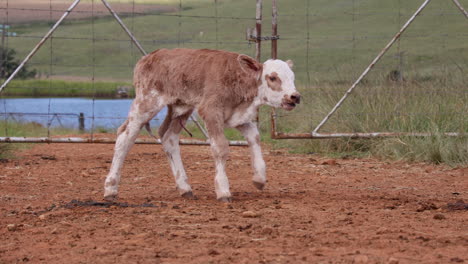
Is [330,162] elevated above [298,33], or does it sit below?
below

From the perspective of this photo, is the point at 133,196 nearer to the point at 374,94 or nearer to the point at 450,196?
the point at 450,196

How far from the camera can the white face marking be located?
8.83m

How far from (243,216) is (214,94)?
4.96 ft

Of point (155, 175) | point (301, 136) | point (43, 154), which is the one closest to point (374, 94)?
point (301, 136)

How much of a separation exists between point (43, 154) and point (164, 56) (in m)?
5.10

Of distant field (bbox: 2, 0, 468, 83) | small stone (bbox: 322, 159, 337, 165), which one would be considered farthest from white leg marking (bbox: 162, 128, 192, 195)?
distant field (bbox: 2, 0, 468, 83)

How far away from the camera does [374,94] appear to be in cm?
1432

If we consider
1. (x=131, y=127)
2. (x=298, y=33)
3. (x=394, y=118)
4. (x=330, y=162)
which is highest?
(x=298, y=33)

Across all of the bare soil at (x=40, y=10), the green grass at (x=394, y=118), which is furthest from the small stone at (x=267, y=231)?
the bare soil at (x=40, y=10)

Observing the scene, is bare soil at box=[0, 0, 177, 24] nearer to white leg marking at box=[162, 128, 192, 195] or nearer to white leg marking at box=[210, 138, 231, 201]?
white leg marking at box=[162, 128, 192, 195]

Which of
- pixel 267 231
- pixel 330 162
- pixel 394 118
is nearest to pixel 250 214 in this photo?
pixel 267 231

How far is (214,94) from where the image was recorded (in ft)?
28.9

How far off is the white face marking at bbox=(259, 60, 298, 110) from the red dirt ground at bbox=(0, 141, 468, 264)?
3.51 feet

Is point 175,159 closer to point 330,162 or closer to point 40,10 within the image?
point 330,162
